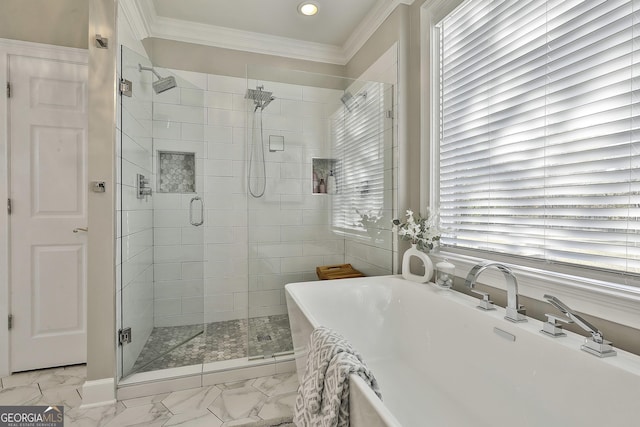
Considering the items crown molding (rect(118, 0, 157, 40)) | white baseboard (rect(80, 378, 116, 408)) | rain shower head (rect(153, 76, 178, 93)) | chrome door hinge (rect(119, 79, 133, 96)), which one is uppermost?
crown molding (rect(118, 0, 157, 40))

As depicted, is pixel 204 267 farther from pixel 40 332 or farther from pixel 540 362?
pixel 540 362

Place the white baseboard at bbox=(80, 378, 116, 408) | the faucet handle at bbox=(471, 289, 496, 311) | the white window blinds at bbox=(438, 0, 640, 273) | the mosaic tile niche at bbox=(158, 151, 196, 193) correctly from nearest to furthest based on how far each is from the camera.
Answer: the white window blinds at bbox=(438, 0, 640, 273) → the faucet handle at bbox=(471, 289, 496, 311) → the white baseboard at bbox=(80, 378, 116, 408) → the mosaic tile niche at bbox=(158, 151, 196, 193)

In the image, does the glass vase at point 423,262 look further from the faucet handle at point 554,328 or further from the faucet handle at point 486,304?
the faucet handle at point 554,328

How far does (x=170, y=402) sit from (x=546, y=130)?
8.17 feet

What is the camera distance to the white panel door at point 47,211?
224 cm

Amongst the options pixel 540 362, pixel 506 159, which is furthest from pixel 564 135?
pixel 540 362

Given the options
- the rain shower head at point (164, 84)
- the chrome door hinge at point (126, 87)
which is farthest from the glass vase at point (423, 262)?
the rain shower head at point (164, 84)

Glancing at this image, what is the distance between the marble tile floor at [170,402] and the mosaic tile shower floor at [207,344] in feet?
0.67

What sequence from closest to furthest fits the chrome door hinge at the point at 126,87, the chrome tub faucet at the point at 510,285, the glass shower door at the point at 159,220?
the chrome tub faucet at the point at 510,285 → the chrome door hinge at the point at 126,87 → the glass shower door at the point at 159,220

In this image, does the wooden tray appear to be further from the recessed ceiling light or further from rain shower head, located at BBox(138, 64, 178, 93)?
the recessed ceiling light

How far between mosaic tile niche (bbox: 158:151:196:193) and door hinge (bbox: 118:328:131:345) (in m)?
1.10

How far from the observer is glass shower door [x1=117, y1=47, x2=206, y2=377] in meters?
2.11

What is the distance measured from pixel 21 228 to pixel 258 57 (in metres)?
2.36

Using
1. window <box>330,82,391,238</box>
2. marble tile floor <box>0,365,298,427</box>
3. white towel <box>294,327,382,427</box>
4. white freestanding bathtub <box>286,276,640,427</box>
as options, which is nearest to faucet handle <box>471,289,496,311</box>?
white freestanding bathtub <box>286,276,640,427</box>
